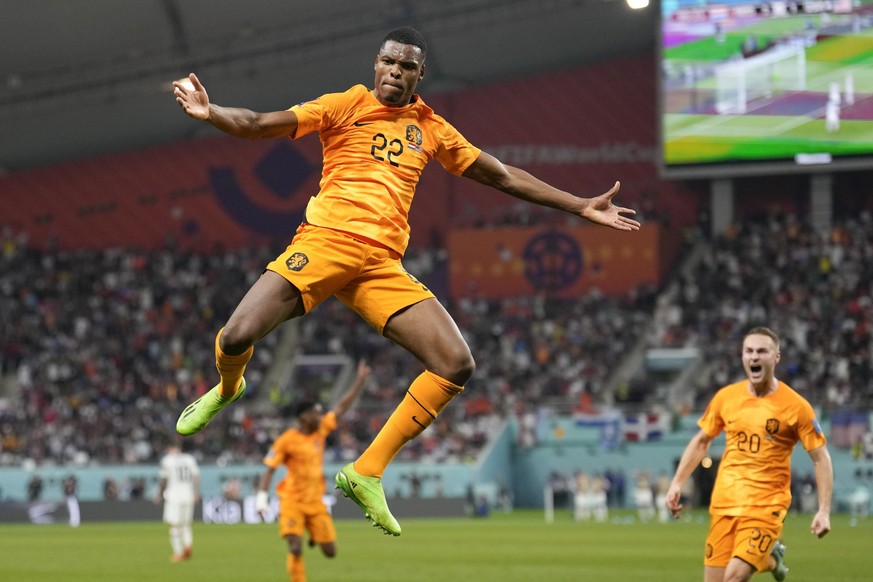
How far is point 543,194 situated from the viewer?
8.25 metres

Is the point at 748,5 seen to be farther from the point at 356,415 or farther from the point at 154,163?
the point at 154,163

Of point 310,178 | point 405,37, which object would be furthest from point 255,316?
point 310,178

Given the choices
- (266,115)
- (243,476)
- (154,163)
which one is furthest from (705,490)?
(266,115)

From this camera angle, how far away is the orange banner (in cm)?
4681

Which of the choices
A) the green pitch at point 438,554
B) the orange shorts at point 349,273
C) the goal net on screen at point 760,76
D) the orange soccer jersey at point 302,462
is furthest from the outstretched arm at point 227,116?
the goal net on screen at point 760,76

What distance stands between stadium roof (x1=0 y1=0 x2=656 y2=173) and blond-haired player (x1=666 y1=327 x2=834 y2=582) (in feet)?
107

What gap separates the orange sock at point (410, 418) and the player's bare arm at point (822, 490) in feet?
10.7

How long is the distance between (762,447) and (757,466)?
0.50 feet

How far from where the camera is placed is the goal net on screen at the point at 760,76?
124 ft

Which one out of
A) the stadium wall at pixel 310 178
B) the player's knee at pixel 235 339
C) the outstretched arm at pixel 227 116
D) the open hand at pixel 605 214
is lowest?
the player's knee at pixel 235 339

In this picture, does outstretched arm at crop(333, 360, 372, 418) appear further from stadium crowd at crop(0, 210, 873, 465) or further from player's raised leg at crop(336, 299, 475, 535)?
stadium crowd at crop(0, 210, 873, 465)

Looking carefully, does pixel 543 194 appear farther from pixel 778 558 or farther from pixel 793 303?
pixel 793 303

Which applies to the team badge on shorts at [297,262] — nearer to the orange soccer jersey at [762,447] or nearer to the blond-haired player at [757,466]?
the blond-haired player at [757,466]

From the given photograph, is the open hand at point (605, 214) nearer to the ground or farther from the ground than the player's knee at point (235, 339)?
farther from the ground
